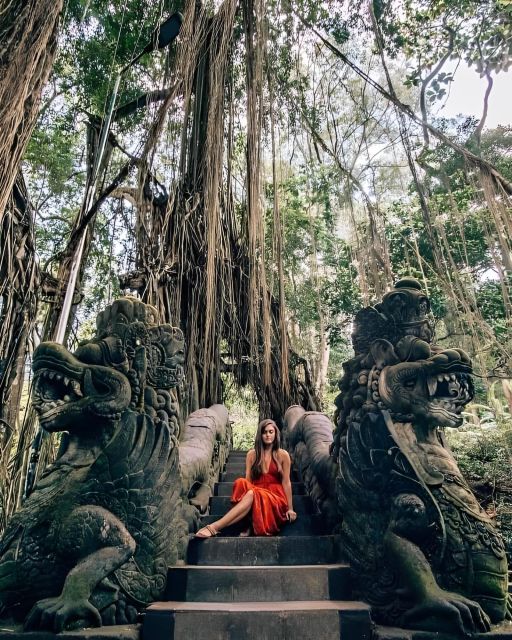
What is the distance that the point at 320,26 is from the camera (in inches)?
220

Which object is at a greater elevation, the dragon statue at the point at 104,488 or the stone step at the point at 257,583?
the dragon statue at the point at 104,488

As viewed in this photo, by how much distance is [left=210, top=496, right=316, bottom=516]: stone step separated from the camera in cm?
344

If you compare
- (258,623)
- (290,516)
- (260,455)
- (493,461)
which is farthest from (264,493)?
(493,461)

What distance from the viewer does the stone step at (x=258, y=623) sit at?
192 cm

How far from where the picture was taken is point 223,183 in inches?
196

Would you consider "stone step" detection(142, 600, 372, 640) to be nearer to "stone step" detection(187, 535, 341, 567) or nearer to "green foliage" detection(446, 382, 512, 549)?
"stone step" detection(187, 535, 341, 567)

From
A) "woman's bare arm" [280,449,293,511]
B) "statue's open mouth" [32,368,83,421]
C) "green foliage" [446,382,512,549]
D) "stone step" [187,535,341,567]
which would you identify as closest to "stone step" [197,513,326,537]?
"woman's bare arm" [280,449,293,511]

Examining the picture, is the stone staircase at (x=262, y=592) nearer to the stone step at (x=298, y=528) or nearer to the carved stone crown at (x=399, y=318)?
the stone step at (x=298, y=528)

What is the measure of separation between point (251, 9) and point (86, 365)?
10.7 feet

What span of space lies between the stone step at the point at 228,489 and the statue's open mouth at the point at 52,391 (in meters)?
1.98

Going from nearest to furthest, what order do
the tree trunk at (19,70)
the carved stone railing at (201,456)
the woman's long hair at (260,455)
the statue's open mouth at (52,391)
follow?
the statue's open mouth at (52,391) → the tree trunk at (19,70) → the carved stone railing at (201,456) → the woman's long hair at (260,455)

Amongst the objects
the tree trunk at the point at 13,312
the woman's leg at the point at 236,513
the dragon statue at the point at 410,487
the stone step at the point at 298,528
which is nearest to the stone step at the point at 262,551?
the woman's leg at the point at 236,513

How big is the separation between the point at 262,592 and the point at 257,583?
46 mm

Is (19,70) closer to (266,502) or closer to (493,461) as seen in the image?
(266,502)
